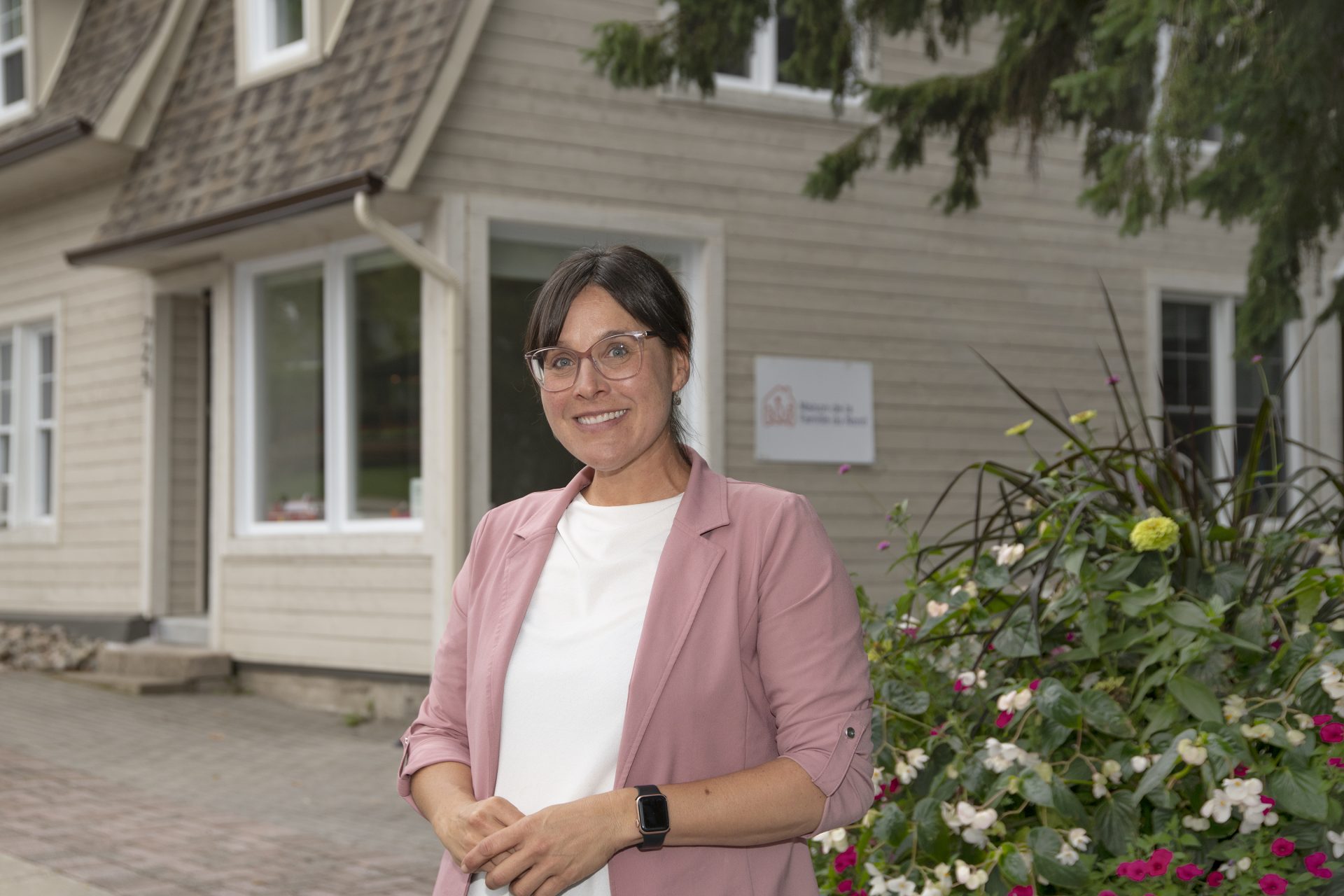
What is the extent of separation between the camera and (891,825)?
11.8ft

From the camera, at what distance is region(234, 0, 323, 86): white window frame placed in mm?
10781

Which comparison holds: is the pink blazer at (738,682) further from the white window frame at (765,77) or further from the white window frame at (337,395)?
the white window frame at (765,77)

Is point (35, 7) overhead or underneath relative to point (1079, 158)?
overhead

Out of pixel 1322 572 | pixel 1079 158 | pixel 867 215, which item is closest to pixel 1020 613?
pixel 1322 572

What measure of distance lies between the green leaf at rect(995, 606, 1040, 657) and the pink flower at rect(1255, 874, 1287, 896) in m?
0.68

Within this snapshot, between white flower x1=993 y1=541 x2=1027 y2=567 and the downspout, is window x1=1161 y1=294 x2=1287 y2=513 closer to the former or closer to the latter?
the downspout

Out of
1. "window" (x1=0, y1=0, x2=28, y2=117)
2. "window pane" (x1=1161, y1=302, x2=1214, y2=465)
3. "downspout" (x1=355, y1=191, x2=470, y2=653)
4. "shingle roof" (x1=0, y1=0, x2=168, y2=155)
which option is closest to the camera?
"downspout" (x1=355, y1=191, x2=470, y2=653)

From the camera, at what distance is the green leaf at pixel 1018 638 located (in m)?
3.65

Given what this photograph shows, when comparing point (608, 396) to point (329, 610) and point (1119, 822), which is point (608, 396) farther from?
point (329, 610)

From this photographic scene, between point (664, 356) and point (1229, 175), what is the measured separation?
4.53 metres

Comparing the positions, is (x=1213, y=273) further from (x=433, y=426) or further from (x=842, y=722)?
(x=842, y=722)

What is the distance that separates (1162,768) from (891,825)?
2.09 ft

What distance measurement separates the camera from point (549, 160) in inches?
399

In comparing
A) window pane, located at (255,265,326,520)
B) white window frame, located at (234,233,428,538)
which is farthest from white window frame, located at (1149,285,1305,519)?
window pane, located at (255,265,326,520)
